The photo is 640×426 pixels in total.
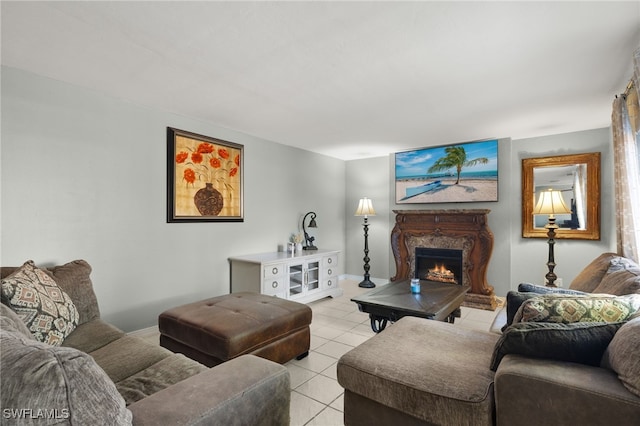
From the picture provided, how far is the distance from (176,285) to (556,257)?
4.75 metres

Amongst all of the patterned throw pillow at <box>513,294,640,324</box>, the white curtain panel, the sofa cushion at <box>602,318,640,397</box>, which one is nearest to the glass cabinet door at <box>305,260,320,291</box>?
the patterned throw pillow at <box>513,294,640,324</box>

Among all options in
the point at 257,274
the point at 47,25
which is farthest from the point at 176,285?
the point at 47,25

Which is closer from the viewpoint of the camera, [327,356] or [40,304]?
[40,304]

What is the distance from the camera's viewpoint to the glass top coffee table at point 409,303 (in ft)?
8.41

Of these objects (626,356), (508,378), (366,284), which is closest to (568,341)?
(626,356)

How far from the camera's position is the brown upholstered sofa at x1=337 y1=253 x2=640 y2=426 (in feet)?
3.58

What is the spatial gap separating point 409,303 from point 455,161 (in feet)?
9.14

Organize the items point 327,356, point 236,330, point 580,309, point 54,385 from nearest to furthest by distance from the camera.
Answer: point 54,385
point 580,309
point 236,330
point 327,356

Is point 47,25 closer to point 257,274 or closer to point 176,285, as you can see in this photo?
point 176,285

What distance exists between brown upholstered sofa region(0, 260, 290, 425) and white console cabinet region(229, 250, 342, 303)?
1673 millimetres

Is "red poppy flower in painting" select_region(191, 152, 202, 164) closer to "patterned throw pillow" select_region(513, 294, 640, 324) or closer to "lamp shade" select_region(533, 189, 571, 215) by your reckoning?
"patterned throw pillow" select_region(513, 294, 640, 324)

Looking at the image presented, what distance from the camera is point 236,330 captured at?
2.12 m

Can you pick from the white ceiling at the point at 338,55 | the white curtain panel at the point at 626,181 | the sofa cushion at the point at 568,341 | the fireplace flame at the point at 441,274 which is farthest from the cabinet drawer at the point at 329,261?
the sofa cushion at the point at 568,341

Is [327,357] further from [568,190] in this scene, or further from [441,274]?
[568,190]
